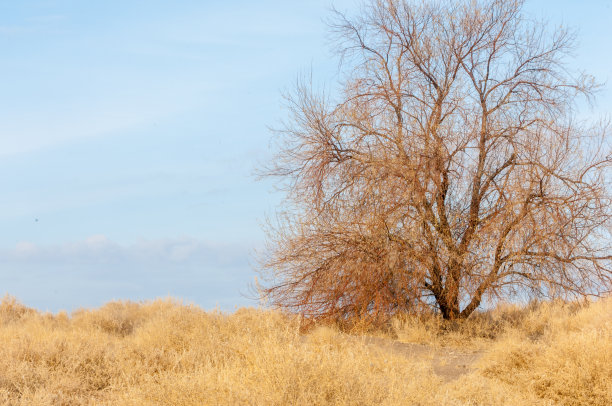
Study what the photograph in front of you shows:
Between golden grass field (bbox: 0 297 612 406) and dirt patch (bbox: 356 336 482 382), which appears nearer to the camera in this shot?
golden grass field (bbox: 0 297 612 406)

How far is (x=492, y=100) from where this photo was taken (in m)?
13.1

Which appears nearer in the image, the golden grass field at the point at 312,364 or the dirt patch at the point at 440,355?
the golden grass field at the point at 312,364

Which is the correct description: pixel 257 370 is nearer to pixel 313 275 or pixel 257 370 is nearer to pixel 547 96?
pixel 313 275

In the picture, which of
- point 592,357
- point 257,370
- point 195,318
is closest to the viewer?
point 257,370

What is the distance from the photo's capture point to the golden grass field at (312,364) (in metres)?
5.77

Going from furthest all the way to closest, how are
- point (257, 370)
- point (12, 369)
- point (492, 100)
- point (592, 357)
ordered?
point (492, 100) < point (12, 369) < point (592, 357) < point (257, 370)

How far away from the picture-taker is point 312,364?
19.0ft

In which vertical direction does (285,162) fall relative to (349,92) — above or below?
below

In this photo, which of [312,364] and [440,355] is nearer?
[312,364]

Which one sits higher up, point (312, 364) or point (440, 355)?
point (440, 355)

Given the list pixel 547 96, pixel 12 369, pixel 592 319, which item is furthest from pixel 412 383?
pixel 547 96

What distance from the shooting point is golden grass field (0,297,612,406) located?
5.77 meters

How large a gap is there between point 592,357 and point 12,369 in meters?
7.83

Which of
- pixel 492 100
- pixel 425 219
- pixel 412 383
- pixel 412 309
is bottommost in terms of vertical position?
pixel 412 383
